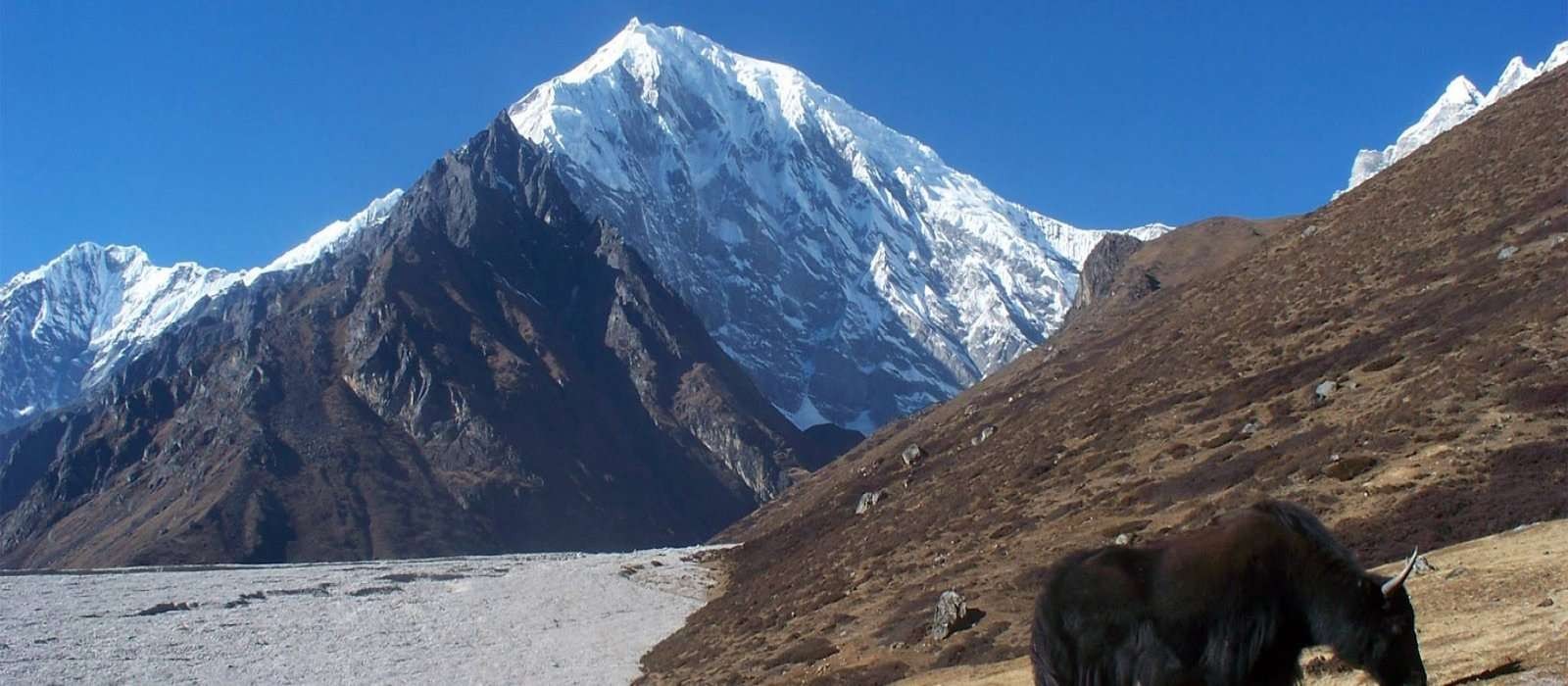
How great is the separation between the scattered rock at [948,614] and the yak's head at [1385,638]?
89.5ft

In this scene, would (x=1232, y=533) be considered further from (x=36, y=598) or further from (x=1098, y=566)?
(x=36, y=598)

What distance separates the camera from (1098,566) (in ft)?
36.1

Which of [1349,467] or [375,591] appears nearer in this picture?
[1349,467]

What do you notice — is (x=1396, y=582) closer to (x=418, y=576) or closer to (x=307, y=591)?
(x=307, y=591)

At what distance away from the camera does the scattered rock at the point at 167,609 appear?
7074cm

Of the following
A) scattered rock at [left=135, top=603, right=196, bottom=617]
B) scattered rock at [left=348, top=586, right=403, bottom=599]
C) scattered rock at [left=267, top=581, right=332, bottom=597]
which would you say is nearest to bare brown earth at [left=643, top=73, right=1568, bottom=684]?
scattered rock at [left=348, top=586, right=403, bottom=599]

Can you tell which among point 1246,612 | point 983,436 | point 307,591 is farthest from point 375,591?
point 1246,612

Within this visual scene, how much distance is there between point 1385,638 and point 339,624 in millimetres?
71097

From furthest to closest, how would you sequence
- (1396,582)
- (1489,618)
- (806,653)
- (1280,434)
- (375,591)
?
(375,591), (1280,434), (806,653), (1489,618), (1396,582)

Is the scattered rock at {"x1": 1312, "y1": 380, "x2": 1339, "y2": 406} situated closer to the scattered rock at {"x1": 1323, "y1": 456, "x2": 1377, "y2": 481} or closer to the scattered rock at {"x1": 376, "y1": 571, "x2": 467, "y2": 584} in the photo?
the scattered rock at {"x1": 1323, "y1": 456, "x2": 1377, "y2": 481}

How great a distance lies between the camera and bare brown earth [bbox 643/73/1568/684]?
35.3m

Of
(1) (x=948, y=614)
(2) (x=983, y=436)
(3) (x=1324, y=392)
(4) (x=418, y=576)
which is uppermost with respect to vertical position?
(4) (x=418, y=576)

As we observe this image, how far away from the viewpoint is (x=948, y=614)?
38.2 m

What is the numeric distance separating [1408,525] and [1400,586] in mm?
22919
